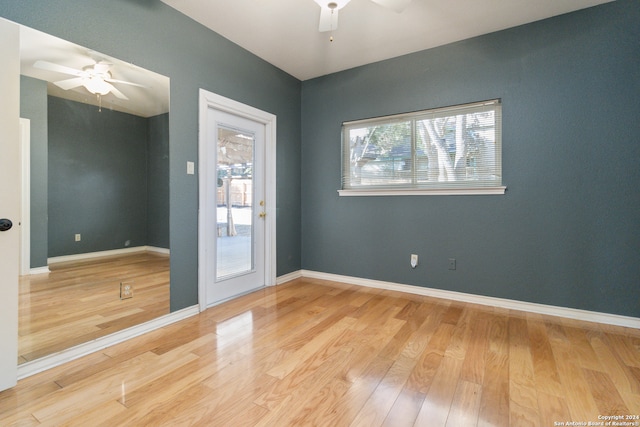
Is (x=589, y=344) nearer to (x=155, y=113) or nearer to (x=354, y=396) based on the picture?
(x=354, y=396)

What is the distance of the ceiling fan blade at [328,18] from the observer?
215cm

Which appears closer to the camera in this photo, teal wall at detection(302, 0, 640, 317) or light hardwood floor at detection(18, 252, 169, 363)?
light hardwood floor at detection(18, 252, 169, 363)

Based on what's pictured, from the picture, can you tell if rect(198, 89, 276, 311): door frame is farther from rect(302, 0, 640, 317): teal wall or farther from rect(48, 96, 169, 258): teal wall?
rect(302, 0, 640, 317): teal wall

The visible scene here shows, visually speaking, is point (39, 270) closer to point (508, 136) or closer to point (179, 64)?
point (179, 64)

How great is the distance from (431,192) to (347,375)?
216 cm

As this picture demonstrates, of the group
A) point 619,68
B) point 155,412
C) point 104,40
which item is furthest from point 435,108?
point 155,412

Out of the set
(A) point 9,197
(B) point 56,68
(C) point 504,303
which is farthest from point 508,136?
(A) point 9,197

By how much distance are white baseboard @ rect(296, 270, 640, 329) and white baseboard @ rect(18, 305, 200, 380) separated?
5.34 feet

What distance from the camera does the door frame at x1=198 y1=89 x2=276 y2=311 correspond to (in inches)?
109

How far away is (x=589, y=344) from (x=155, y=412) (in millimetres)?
2848

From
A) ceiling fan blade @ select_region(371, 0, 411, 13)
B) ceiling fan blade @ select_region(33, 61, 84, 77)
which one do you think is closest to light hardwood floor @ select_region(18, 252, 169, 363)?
ceiling fan blade @ select_region(33, 61, 84, 77)

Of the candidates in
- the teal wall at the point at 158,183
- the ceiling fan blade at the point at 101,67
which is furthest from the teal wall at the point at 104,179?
the ceiling fan blade at the point at 101,67

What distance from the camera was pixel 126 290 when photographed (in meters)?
2.35

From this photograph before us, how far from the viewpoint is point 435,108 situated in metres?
3.20
